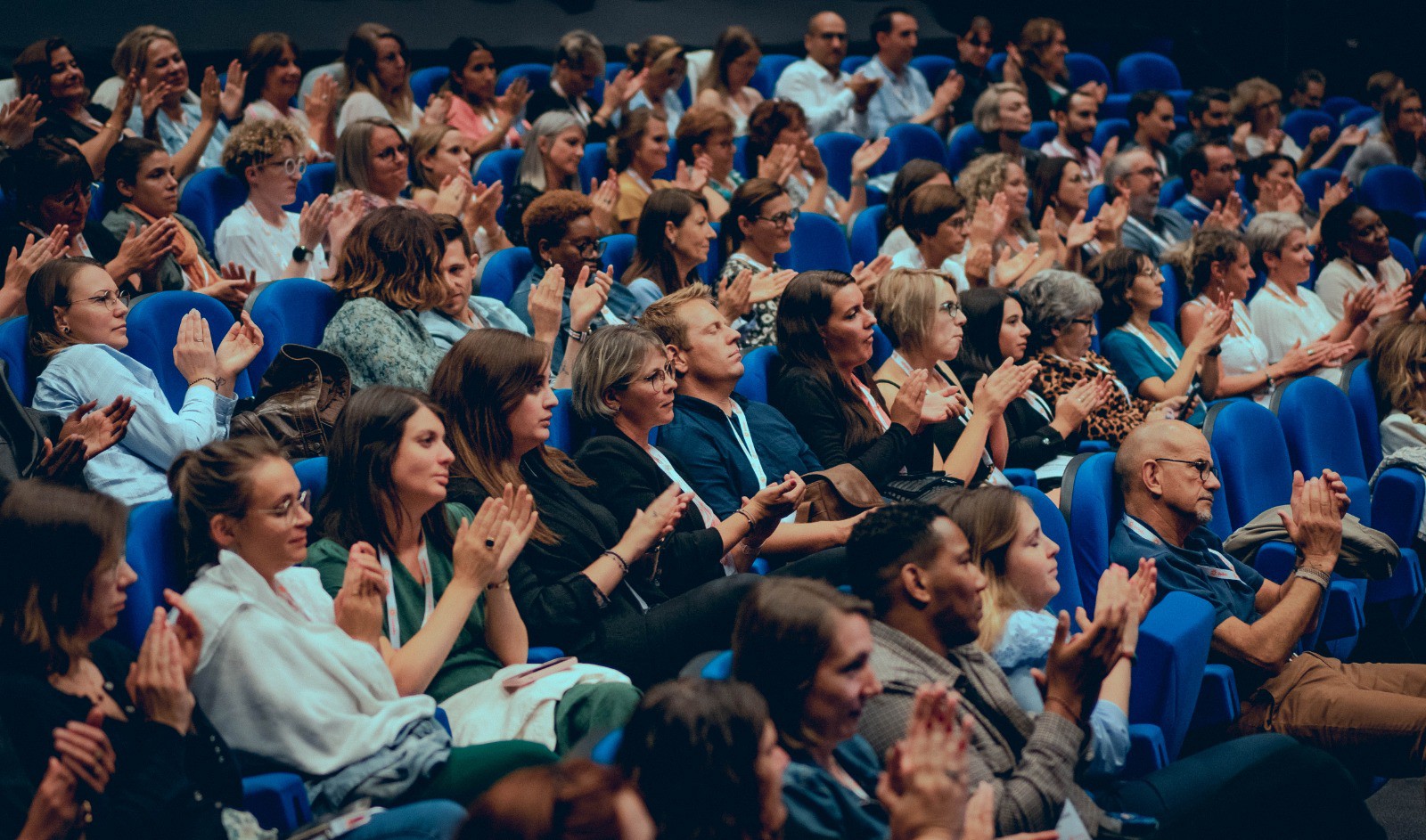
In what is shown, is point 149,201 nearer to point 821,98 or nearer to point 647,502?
point 647,502

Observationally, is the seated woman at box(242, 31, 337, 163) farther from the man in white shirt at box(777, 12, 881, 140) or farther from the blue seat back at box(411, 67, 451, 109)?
the man in white shirt at box(777, 12, 881, 140)

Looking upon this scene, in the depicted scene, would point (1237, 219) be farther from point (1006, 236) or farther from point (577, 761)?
point (577, 761)

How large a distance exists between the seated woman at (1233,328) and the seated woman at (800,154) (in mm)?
1128

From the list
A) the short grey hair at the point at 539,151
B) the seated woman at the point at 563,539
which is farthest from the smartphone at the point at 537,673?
the short grey hair at the point at 539,151

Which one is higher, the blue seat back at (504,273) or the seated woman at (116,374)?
the seated woman at (116,374)

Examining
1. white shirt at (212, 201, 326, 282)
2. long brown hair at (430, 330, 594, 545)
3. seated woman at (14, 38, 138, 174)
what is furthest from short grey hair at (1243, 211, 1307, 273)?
seated woman at (14, 38, 138, 174)

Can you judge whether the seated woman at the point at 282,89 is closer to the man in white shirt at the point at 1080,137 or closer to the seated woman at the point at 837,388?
the seated woman at the point at 837,388

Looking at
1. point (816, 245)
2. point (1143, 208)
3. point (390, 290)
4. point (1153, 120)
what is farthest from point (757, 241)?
point (1153, 120)

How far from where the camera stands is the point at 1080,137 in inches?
229

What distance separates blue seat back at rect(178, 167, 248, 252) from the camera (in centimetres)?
369

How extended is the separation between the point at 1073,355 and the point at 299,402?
6.66 ft

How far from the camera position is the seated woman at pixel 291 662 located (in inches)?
65.7

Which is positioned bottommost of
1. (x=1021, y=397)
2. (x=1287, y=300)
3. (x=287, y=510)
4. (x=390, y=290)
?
(x=1287, y=300)

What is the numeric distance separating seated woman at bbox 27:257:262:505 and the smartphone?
829 millimetres
